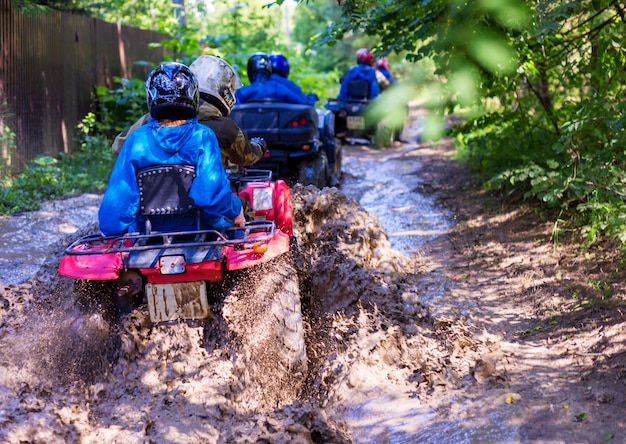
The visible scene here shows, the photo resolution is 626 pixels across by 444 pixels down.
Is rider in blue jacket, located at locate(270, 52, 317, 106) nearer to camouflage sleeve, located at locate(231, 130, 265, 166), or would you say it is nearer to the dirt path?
the dirt path

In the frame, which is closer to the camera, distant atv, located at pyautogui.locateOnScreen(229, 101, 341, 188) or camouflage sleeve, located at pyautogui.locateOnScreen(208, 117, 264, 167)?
camouflage sleeve, located at pyautogui.locateOnScreen(208, 117, 264, 167)

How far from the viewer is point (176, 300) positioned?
12.3ft

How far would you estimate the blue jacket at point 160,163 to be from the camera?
3.79m

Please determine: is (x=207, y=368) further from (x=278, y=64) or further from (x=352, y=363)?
(x=278, y=64)

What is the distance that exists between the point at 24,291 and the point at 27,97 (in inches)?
267

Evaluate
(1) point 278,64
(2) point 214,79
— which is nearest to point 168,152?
(2) point 214,79

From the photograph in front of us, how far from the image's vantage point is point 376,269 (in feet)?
18.5

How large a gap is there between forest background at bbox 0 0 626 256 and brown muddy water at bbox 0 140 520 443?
4.76 feet

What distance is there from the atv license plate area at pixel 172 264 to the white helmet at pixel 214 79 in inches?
65.6

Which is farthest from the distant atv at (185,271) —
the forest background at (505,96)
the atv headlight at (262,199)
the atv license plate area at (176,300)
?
the forest background at (505,96)

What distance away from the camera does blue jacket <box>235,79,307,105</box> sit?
8484mm

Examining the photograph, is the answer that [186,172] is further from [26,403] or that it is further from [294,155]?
[294,155]

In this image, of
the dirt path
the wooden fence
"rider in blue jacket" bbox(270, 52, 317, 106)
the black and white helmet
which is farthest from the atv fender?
the wooden fence

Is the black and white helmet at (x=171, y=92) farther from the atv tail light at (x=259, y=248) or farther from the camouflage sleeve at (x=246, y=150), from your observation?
the camouflage sleeve at (x=246, y=150)
